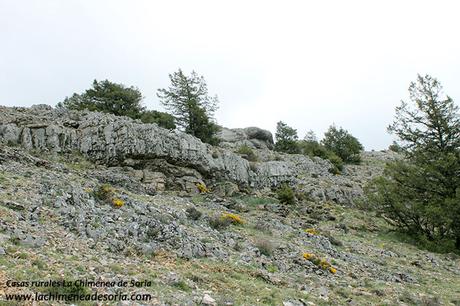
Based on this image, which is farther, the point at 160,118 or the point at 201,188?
the point at 160,118

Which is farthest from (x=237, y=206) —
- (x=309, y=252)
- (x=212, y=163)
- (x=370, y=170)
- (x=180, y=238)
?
(x=370, y=170)

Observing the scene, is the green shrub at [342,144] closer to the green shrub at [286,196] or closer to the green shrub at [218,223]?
the green shrub at [286,196]

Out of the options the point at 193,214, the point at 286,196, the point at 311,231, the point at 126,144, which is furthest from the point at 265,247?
the point at 126,144

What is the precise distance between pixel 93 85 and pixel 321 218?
28.5 meters

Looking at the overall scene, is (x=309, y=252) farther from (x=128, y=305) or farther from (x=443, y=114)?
(x=443, y=114)

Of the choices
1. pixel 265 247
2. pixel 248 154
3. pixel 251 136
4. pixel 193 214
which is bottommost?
pixel 265 247

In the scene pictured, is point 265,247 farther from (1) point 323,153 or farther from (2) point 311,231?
(1) point 323,153

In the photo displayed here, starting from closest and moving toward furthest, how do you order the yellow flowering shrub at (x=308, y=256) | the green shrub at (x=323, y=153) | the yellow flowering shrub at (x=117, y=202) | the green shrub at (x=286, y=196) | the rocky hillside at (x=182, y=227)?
the rocky hillside at (x=182, y=227) → the yellow flowering shrub at (x=308, y=256) → the yellow flowering shrub at (x=117, y=202) → the green shrub at (x=286, y=196) → the green shrub at (x=323, y=153)

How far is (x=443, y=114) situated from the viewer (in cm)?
2577

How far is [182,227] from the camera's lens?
16.3 meters

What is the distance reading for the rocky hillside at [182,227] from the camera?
1069 centimetres

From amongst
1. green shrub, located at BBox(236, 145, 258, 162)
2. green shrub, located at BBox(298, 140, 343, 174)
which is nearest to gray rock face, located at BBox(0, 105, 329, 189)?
green shrub, located at BBox(236, 145, 258, 162)

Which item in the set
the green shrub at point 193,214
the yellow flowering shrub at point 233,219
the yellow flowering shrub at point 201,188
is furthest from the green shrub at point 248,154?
the green shrub at point 193,214

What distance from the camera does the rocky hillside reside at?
1069cm
